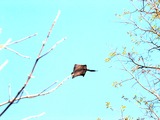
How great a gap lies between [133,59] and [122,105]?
98.2 inches

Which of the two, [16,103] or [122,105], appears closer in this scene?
[16,103]

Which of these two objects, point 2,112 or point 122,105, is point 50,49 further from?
point 122,105

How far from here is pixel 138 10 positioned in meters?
12.8

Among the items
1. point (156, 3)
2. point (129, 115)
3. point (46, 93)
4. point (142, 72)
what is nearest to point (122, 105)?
point (129, 115)

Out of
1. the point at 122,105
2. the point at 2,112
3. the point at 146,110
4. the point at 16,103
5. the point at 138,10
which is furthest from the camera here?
the point at 138,10

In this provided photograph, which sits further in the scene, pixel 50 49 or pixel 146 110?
pixel 146 110

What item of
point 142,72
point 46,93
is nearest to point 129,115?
point 142,72

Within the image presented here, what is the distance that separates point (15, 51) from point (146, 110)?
10.8 m

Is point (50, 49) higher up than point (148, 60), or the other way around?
point (148, 60)

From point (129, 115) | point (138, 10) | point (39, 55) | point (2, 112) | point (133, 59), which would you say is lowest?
point (2, 112)

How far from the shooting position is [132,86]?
39.6 ft

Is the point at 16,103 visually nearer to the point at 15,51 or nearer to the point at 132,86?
the point at 15,51

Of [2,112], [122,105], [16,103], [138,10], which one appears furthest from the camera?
[138,10]

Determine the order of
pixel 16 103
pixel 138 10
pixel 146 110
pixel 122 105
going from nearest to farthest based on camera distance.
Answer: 1. pixel 16 103
2. pixel 122 105
3. pixel 146 110
4. pixel 138 10
